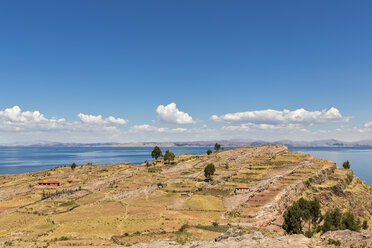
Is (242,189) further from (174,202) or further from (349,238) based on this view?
(349,238)

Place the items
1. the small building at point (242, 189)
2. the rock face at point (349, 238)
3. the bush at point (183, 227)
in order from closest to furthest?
the rock face at point (349, 238) → the bush at point (183, 227) → the small building at point (242, 189)

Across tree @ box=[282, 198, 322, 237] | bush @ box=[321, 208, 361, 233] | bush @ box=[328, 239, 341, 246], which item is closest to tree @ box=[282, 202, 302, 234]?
tree @ box=[282, 198, 322, 237]

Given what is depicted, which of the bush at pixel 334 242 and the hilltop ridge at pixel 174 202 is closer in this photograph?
the bush at pixel 334 242

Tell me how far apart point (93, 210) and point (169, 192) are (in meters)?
29.2

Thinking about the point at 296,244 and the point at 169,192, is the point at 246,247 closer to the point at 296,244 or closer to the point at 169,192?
the point at 296,244

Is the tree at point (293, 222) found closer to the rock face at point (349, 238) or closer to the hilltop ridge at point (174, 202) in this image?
the hilltop ridge at point (174, 202)

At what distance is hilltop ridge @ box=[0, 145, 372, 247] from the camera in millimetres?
46938

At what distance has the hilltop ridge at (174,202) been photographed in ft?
154

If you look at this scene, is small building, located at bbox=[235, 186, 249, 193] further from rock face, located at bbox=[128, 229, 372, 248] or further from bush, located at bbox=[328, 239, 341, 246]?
bush, located at bbox=[328, 239, 341, 246]

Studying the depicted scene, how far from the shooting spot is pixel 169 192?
8762cm

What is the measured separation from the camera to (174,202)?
7350 cm

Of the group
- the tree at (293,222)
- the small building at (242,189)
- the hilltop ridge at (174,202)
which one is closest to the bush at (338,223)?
the tree at (293,222)

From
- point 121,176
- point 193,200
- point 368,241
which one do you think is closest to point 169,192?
point 193,200

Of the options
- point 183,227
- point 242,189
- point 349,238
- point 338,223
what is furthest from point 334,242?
point 242,189
